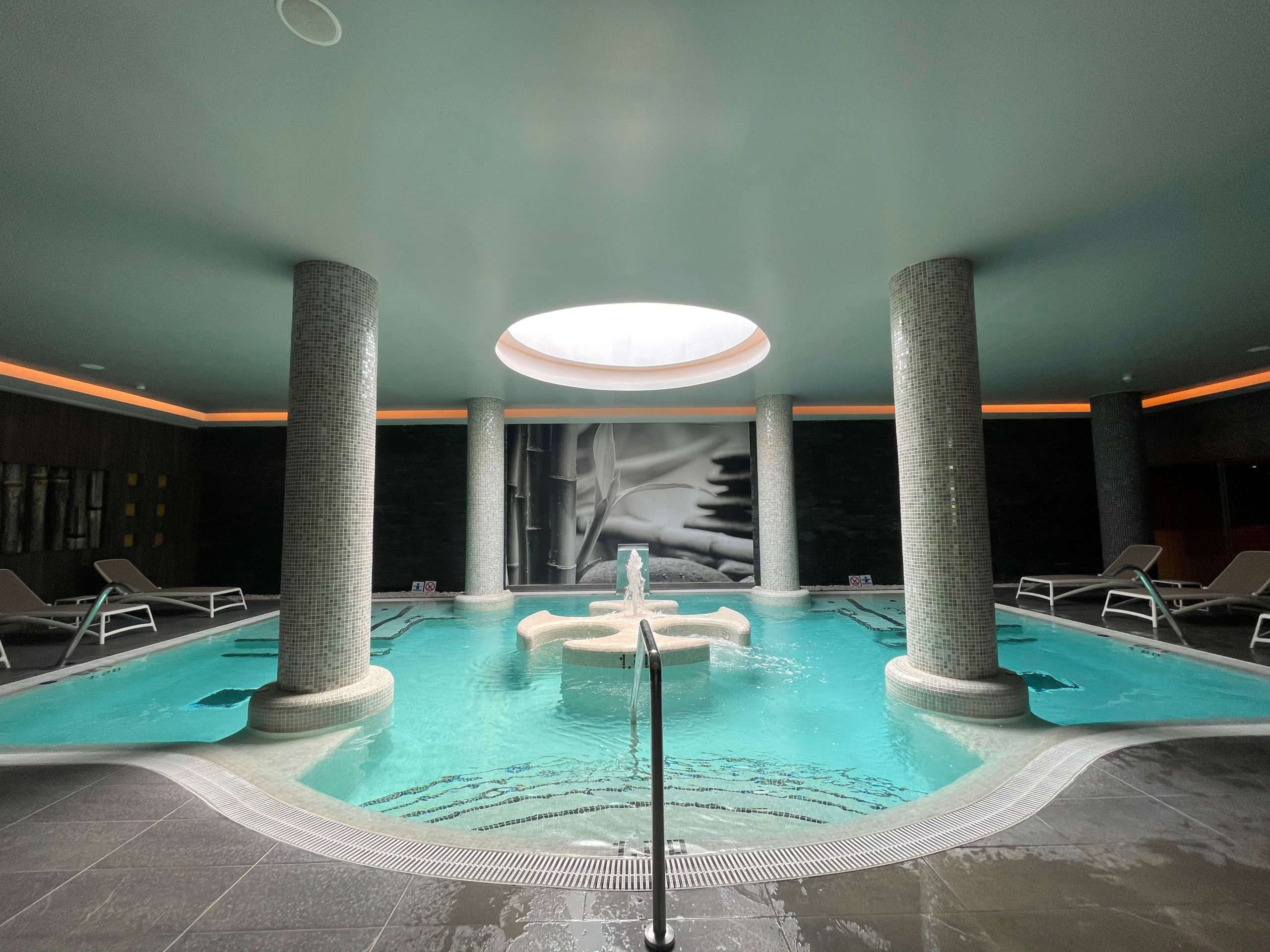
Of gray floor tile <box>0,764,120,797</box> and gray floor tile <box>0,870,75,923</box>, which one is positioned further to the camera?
gray floor tile <box>0,764,120,797</box>

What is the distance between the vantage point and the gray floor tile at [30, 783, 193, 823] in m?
2.55

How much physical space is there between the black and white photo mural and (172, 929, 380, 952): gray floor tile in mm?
10410

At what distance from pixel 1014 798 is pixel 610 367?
7.61 m

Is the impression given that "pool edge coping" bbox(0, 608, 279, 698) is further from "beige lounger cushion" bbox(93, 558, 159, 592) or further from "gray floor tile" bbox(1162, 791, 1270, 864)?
"gray floor tile" bbox(1162, 791, 1270, 864)

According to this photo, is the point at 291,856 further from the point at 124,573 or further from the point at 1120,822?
the point at 124,573

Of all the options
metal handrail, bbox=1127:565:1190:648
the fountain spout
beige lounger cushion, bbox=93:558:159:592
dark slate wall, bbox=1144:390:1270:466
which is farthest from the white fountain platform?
dark slate wall, bbox=1144:390:1270:466

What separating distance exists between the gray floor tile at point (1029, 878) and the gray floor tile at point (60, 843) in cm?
318

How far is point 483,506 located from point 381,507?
3.29 metres

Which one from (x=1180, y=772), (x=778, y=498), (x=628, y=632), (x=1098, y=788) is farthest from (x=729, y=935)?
(x=778, y=498)

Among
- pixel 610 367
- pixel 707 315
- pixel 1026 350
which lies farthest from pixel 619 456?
pixel 1026 350

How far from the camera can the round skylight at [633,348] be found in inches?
324

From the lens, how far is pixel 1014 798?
263 cm

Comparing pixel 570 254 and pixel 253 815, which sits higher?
pixel 570 254

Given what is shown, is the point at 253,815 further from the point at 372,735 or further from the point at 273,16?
the point at 273,16
